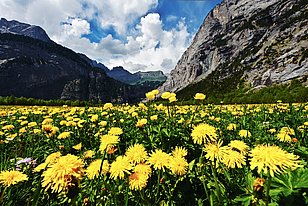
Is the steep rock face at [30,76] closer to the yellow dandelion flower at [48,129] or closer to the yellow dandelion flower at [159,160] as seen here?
the yellow dandelion flower at [48,129]

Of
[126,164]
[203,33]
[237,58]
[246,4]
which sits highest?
[246,4]

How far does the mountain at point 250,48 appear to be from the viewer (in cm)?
8481

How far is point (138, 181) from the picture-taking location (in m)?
1.51

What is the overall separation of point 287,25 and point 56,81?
533 ft

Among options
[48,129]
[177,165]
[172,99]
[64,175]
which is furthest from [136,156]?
[172,99]

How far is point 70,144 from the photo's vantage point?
12.8 ft

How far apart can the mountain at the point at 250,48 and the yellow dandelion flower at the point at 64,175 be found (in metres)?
77.6

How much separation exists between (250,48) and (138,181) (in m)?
143

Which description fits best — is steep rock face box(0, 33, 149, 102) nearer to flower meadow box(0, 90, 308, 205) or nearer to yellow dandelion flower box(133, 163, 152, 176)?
flower meadow box(0, 90, 308, 205)

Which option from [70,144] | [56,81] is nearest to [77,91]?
[56,81]

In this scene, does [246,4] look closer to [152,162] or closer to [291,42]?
[291,42]

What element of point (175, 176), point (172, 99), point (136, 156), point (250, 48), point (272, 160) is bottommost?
point (175, 176)

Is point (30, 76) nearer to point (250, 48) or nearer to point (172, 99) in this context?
point (250, 48)

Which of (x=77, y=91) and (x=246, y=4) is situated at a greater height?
(x=246, y=4)
